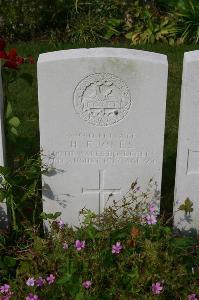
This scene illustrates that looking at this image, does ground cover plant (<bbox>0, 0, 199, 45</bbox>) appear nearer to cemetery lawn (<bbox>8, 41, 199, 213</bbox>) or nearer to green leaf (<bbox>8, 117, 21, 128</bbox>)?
cemetery lawn (<bbox>8, 41, 199, 213</bbox>)

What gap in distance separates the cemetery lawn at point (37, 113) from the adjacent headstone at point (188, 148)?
0.36m

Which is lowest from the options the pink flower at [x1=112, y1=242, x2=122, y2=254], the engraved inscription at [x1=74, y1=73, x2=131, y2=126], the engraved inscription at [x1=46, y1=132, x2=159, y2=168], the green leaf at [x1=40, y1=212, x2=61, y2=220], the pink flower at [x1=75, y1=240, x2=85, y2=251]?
the pink flower at [x1=112, y1=242, x2=122, y2=254]

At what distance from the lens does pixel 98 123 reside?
150 inches

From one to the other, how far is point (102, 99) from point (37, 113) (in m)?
2.50

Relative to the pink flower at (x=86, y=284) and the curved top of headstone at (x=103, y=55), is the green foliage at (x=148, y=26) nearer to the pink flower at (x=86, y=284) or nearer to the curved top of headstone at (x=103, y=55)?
the curved top of headstone at (x=103, y=55)

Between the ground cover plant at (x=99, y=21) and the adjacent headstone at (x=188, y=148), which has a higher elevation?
the ground cover plant at (x=99, y=21)

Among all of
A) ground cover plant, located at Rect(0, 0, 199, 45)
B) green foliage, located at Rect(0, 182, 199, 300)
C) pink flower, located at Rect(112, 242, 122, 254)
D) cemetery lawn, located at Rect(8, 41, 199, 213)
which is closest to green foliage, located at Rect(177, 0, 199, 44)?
ground cover plant, located at Rect(0, 0, 199, 45)

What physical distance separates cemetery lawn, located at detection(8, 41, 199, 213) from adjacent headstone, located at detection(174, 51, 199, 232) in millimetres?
364

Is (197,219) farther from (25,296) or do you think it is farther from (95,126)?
(25,296)

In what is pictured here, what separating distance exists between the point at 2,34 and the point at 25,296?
18.2ft

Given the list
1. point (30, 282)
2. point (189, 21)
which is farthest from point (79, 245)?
point (189, 21)

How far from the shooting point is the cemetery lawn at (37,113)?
15.8 feet

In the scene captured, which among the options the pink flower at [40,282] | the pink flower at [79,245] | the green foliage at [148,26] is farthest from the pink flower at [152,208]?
the green foliage at [148,26]

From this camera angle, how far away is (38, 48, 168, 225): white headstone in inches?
142
